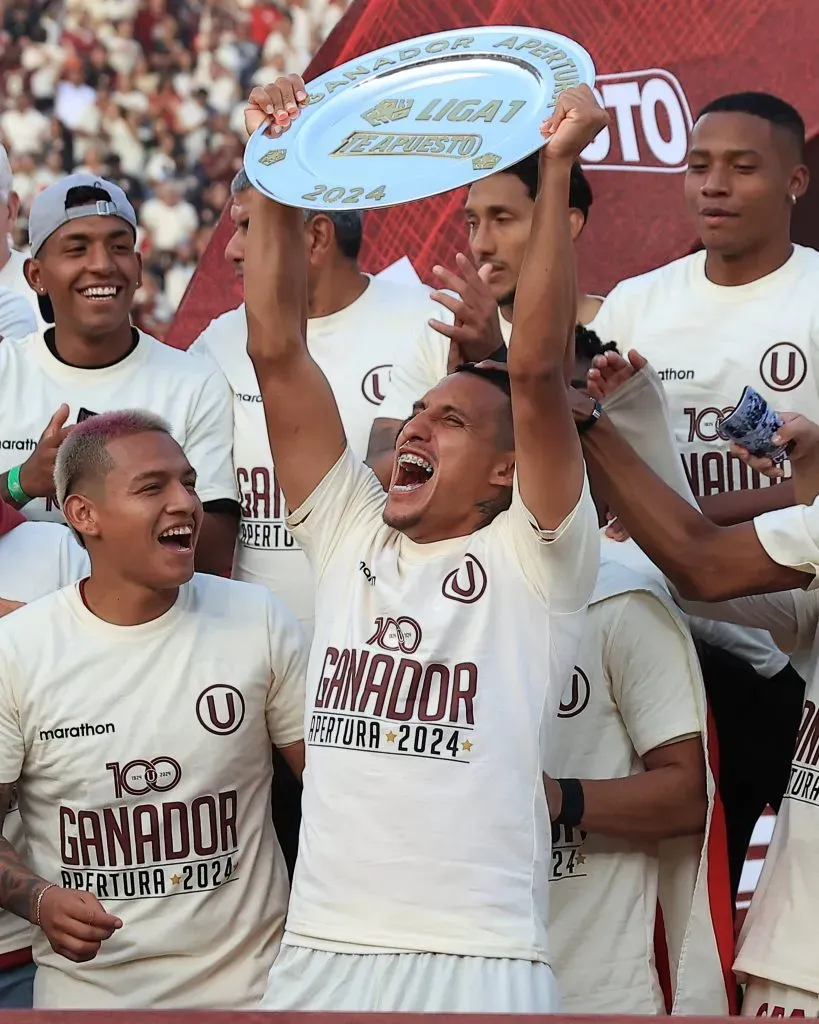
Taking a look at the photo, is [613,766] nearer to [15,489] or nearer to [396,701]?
[396,701]

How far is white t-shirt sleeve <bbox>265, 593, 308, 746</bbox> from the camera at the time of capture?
11.2ft

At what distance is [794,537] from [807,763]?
0.43 metres

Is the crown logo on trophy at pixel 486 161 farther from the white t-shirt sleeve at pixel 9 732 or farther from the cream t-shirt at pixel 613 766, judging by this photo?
the white t-shirt sleeve at pixel 9 732

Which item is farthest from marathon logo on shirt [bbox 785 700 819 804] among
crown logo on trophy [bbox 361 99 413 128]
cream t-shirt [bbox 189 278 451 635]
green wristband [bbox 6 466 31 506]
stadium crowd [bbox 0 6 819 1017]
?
green wristband [bbox 6 466 31 506]

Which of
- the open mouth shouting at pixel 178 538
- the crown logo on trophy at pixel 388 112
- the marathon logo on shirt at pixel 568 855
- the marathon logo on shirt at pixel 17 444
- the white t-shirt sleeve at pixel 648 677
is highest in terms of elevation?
the crown logo on trophy at pixel 388 112

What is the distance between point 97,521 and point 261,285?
616mm

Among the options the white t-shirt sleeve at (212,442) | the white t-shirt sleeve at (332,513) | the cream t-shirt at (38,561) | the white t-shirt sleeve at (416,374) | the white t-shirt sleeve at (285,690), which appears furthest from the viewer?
the white t-shirt sleeve at (212,442)

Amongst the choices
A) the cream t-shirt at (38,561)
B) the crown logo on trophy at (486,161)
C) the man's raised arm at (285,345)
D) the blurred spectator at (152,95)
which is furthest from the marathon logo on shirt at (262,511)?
the blurred spectator at (152,95)

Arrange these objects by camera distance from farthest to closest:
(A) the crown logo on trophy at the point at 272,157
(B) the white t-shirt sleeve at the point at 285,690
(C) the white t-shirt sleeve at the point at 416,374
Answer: (C) the white t-shirt sleeve at the point at 416,374, (B) the white t-shirt sleeve at the point at 285,690, (A) the crown logo on trophy at the point at 272,157

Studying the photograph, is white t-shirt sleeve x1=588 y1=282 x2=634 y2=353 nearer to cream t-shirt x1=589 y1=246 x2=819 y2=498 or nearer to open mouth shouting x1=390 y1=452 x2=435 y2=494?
cream t-shirt x1=589 y1=246 x2=819 y2=498

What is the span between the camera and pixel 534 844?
9.49 ft

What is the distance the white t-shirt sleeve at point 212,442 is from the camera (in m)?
4.05

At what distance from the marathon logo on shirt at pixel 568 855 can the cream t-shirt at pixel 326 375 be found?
0.91m

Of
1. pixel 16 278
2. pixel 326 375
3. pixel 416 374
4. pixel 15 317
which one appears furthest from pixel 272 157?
pixel 16 278
